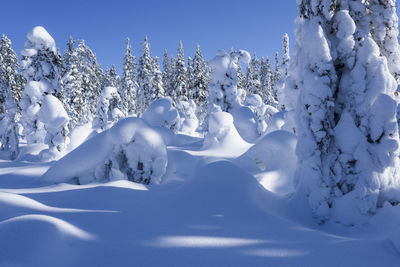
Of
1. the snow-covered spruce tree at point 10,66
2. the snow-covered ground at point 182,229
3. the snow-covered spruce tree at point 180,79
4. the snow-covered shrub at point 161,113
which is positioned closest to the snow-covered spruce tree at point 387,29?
the snow-covered ground at point 182,229

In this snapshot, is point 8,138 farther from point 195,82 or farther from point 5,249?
point 195,82

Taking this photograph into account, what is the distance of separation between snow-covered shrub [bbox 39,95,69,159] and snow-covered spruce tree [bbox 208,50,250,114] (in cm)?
889

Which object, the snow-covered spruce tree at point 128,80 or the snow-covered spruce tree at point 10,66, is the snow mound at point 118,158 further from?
the snow-covered spruce tree at point 10,66

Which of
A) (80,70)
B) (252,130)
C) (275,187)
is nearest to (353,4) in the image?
(275,187)

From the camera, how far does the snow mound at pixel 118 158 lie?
604 centimetres

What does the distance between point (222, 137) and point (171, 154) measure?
274 cm

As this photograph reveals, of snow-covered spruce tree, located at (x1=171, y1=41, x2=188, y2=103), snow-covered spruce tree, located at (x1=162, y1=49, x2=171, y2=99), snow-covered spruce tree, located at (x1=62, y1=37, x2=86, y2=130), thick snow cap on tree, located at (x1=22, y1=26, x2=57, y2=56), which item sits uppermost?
snow-covered spruce tree, located at (x1=162, y1=49, x2=171, y2=99)

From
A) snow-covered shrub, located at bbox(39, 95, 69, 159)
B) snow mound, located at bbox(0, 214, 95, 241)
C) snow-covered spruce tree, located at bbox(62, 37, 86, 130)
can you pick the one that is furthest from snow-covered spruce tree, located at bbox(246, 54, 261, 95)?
snow mound, located at bbox(0, 214, 95, 241)

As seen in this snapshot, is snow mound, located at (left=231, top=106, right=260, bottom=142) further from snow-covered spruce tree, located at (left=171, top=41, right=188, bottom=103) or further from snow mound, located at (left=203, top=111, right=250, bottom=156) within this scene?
snow-covered spruce tree, located at (left=171, top=41, right=188, bottom=103)

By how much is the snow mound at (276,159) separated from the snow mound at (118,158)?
298 centimetres

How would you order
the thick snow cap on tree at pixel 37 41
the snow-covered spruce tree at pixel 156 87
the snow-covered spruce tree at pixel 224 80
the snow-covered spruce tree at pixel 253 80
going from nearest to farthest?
the thick snow cap on tree at pixel 37 41
the snow-covered spruce tree at pixel 224 80
the snow-covered spruce tree at pixel 156 87
the snow-covered spruce tree at pixel 253 80

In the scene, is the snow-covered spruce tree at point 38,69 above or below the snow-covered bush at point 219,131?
above

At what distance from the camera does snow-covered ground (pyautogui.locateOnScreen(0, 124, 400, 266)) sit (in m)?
2.56

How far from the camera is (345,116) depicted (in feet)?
15.5
